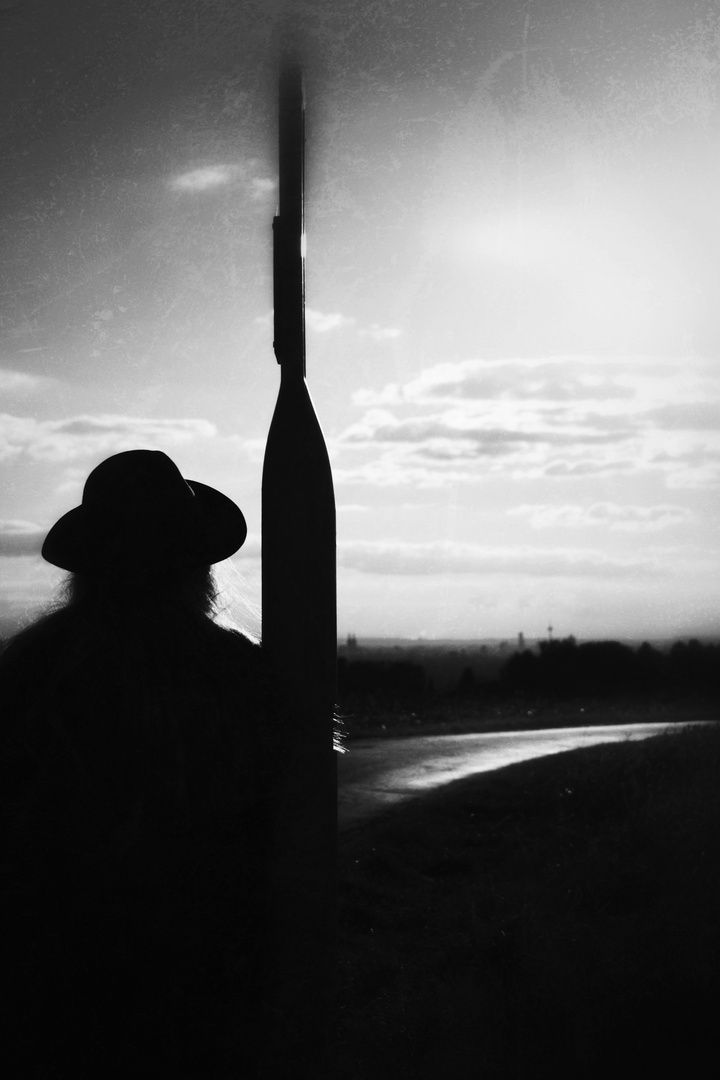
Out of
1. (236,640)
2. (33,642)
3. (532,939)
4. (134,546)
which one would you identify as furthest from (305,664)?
(532,939)

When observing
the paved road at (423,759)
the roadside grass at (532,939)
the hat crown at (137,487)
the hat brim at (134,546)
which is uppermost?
the hat crown at (137,487)

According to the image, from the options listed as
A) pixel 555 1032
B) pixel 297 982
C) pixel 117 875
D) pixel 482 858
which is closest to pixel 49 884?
pixel 117 875

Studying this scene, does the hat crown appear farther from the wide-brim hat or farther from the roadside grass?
the roadside grass

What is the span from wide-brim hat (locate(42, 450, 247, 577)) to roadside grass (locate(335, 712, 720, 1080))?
7.39 ft

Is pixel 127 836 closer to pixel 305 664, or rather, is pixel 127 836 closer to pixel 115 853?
pixel 115 853

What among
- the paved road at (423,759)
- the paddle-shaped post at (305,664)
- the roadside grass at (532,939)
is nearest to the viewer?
the paddle-shaped post at (305,664)

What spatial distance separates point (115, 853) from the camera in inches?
72.8

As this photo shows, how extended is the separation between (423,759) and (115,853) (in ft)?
36.7

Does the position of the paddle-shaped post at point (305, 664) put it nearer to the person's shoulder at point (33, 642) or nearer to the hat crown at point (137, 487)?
the hat crown at point (137, 487)

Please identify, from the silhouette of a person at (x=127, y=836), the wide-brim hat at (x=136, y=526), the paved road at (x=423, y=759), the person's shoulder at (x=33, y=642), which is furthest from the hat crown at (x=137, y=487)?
the paved road at (x=423, y=759)

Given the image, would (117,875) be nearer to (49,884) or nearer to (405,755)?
(49,884)

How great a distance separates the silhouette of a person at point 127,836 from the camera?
1.83 meters

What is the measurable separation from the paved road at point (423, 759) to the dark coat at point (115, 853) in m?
6.41

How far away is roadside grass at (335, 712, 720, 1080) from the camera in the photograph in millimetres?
4004
